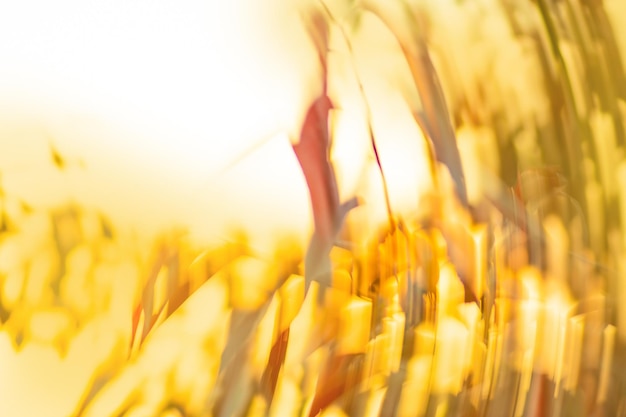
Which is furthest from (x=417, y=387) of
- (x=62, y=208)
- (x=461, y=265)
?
(x=62, y=208)

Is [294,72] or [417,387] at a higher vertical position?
[294,72]

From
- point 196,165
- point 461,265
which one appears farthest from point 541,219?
point 196,165

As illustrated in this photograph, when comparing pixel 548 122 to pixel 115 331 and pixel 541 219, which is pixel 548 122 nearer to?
pixel 541 219

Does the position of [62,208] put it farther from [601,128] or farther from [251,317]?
[601,128]

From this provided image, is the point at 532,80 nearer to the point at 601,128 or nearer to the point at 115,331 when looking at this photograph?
the point at 601,128

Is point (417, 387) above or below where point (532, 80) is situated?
below
